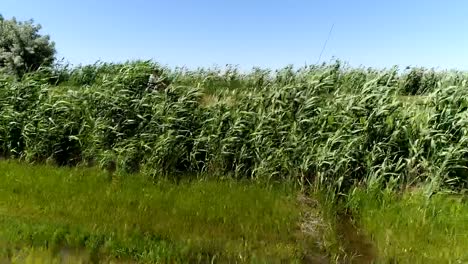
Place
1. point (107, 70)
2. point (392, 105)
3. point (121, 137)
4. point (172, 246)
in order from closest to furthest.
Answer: point (172, 246) → point (392, 105) → point (121, 137) → point (107, 70)

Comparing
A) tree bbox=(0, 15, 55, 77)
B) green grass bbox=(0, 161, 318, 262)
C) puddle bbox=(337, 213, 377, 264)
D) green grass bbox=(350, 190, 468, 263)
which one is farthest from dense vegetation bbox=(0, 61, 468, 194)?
tree bbox=(0, 15, 55, 77)

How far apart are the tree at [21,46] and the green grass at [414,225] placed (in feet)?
60.4

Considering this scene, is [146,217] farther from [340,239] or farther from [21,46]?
[21,46]

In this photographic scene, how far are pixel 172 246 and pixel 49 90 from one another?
31.5 feet

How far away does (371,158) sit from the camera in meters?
12.2

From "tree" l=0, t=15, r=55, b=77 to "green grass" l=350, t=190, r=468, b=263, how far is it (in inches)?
725

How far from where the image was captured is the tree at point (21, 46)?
80.4 feet

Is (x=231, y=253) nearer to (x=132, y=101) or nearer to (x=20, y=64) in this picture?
(x=132, y=101)

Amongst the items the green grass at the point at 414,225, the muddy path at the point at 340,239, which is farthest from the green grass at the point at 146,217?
the green grass at the point at 414,225

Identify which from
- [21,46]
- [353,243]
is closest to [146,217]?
A: [353,243]

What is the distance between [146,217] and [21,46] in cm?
1806

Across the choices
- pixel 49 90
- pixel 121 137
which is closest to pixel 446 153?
pixel 121 137

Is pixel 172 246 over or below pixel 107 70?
below

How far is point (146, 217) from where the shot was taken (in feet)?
34.8
